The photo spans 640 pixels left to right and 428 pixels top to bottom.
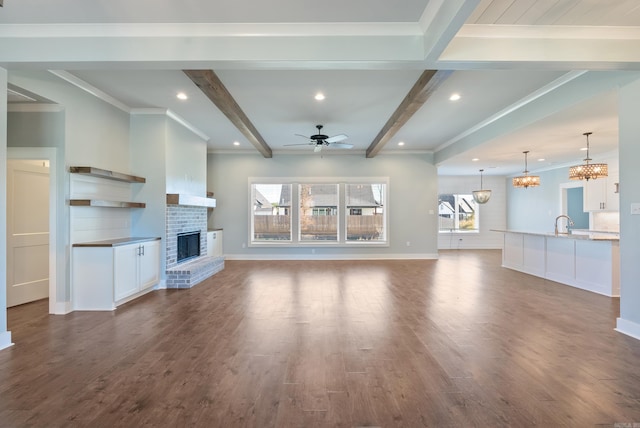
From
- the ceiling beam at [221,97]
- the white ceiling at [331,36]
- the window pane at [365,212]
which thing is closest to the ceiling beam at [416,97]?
the white ceiling at [331,36]

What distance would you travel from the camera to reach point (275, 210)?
8.21 meters

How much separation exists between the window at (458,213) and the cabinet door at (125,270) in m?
9.43

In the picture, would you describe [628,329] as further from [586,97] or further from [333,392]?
[333,392]

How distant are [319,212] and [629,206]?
6.13m

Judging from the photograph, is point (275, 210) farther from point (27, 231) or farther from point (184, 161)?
point (27, 231)

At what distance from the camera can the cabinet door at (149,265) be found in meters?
4.39

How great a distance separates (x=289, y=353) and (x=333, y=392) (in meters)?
0.67

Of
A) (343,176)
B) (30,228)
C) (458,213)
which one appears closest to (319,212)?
(343,176)

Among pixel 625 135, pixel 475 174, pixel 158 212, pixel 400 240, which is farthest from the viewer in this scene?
pixel 475 174

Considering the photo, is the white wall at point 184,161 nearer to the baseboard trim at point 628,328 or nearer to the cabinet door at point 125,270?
the cabinet door at point 125,270

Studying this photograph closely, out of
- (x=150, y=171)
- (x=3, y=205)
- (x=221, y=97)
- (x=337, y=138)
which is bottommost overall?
(x=3, y=205)

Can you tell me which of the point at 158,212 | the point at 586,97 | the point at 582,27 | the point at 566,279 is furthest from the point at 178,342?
the point at 566,279

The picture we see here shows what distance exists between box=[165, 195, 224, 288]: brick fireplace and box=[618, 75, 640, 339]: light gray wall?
566cm

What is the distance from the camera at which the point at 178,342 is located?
9.32ft
